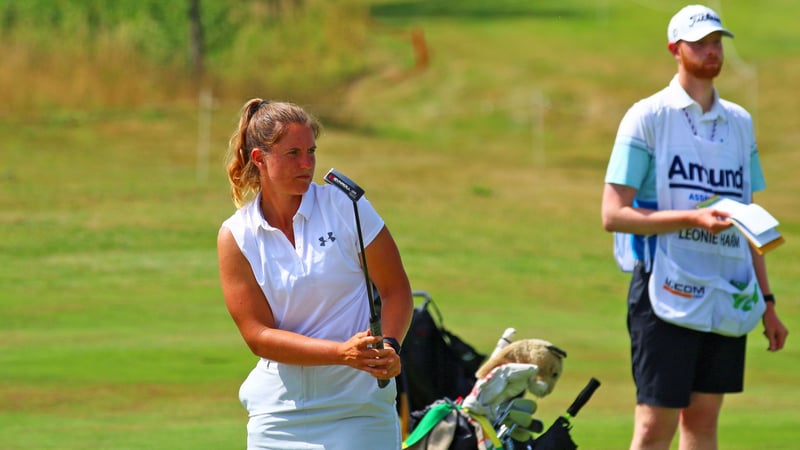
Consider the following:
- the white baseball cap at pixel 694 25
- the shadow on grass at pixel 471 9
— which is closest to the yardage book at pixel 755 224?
the white baseball cap at pixel 694 25

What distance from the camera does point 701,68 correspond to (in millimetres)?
5715

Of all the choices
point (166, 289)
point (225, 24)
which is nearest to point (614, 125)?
point (225, 24)

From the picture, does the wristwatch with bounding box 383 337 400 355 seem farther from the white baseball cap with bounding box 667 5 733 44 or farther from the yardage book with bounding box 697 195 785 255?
the white baseball cap with bounding box 667 5 733 44

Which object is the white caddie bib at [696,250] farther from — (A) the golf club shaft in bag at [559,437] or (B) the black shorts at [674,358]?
(A) the golf club shaft in bag at [559,437]

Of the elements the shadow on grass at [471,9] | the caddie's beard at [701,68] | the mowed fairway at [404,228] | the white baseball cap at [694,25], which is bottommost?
the mowed fairway at [404,228]

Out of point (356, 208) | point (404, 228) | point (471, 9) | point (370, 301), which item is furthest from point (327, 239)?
point (471, 9)

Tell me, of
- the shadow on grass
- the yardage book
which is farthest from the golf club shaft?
the shadow on grass

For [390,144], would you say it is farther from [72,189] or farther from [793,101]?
[793,101]

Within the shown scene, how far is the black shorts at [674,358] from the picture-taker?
5.68 metres

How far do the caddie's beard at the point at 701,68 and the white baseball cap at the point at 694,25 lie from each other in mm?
93

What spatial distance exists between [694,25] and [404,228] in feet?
44.0

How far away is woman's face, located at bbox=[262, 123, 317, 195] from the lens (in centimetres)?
442

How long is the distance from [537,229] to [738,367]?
14163 millimetres

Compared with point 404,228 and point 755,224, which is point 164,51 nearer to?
point 404,228
